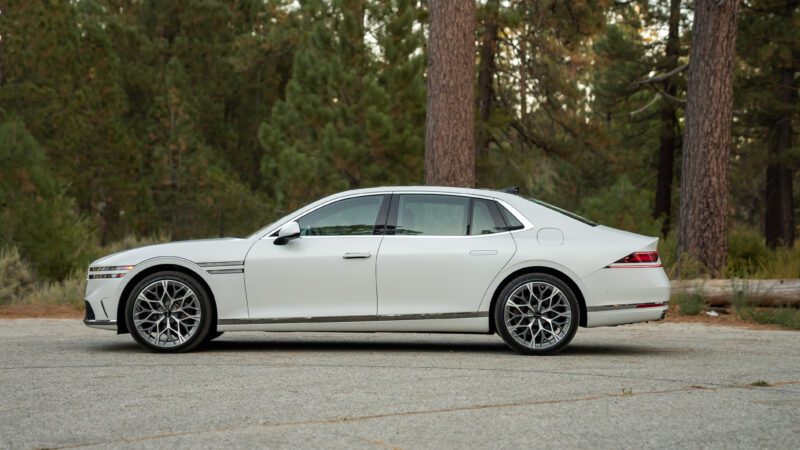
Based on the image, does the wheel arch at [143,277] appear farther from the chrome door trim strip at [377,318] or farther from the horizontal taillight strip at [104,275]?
the chrome door trim strip at [377,318]

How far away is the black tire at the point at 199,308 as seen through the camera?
10578 mm

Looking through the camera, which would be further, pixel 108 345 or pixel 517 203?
pixel 108 345

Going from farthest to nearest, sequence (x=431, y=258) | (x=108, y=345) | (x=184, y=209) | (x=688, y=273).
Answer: (x=184, y=209)
(x=688, y=273)
(x=108, y=345)
(x=431, y=258)

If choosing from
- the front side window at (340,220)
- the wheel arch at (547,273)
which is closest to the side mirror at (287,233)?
the front side window at (340,220)

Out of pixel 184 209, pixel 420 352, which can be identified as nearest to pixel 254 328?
pixel 420 352

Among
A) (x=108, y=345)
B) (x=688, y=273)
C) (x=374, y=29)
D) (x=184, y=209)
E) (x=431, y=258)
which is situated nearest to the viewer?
(x=431, y=258)

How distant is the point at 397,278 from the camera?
412 inches

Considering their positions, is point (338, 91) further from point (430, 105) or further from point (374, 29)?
point (430, 105)

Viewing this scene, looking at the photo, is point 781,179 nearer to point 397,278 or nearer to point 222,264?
point 397,278

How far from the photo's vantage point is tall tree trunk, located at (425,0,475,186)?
1738 cm

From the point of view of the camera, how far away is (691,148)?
1872cm

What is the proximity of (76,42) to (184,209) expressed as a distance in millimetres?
7318

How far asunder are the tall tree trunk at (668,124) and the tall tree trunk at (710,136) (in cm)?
1703

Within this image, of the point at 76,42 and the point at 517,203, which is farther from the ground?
the point at 76,42
